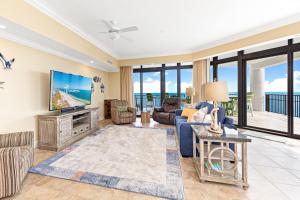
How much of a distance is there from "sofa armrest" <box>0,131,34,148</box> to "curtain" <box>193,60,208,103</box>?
4888 mm

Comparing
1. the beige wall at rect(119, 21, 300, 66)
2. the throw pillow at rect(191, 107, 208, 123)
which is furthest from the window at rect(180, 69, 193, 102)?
the throw pillow at rect(191, 107, 208, 123)

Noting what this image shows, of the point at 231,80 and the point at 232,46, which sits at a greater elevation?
the point at 232,46

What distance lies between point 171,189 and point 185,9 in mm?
3052

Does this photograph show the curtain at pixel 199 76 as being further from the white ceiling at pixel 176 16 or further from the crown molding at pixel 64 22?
the crown molding at pixel 64 22

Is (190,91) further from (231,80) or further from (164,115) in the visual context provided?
(231,80)

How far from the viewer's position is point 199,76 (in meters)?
5.24

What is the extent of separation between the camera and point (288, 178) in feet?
6.28

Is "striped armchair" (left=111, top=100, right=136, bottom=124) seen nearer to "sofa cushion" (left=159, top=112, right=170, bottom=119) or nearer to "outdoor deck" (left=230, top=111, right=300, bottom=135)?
"sofa cushion" (left=159, top=112, right=170, bottom=119)

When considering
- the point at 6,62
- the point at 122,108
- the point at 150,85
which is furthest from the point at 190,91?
the point at 6,62

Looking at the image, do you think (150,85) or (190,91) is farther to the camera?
(150,85)

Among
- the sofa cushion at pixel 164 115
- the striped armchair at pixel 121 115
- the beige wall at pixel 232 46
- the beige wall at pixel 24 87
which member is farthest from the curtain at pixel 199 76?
Answer: the beige wall at pixel 24 87

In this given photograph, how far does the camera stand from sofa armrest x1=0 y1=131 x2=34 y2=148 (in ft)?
6.50

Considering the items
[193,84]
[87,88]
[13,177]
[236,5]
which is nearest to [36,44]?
[87,88]

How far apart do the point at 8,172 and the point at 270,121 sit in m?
6.32
